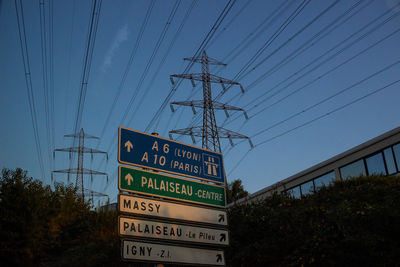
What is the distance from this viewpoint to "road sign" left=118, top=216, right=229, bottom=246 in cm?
691

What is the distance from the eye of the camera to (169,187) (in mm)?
7914

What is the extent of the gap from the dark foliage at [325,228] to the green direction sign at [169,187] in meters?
5.04

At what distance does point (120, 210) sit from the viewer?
686cm

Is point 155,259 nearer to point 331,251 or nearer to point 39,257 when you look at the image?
point 331,251

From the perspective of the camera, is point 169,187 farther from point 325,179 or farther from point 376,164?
point 325,179

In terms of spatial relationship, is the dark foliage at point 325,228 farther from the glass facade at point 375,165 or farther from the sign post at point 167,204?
the sign post at point 167,204

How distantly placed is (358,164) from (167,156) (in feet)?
60.7

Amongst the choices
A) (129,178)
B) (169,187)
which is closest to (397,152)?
(169,187)

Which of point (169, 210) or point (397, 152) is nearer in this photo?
point (169, 210)

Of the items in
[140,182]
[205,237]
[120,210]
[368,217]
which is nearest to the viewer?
[120,210]

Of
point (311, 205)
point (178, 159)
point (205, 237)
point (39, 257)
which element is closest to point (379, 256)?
point (311, 205)

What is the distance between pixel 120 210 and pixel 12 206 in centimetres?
2079

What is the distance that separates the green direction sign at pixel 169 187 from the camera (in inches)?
287

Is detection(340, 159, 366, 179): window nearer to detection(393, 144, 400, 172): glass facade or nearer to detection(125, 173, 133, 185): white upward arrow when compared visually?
detection(393, 144, 400, 172): glass facade
